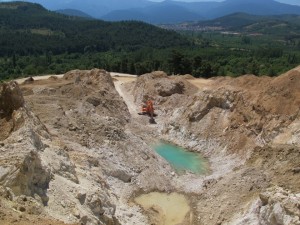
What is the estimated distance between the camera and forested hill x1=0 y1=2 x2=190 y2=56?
126312 mm

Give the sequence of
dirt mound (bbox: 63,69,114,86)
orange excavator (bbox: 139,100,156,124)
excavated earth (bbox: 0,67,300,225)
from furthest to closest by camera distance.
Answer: dirt mound (bbox: 63,69,114,86)
orange excavator (bbox: 139,100,156,124)
excavated earth (bbox: 0,67,300,225)

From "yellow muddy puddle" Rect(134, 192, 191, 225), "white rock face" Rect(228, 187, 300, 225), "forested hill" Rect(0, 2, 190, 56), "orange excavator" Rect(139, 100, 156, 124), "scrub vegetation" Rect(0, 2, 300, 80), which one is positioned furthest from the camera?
"forested hill" Rect(0, 2, 190, 56)

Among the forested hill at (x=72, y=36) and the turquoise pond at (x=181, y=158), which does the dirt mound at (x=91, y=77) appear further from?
the forested hill at (x=72, y=36)

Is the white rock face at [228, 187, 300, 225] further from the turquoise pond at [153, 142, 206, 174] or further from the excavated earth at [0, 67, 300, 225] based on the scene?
the turquoise pond at [153, 142, 206, 174]

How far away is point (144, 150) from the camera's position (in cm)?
3388

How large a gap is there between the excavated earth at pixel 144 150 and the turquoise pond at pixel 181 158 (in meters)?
0.81

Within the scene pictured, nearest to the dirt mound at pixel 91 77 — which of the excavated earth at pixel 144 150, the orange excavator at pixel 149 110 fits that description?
the excavated earth at pixel 144 150

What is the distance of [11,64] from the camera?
9762 cm

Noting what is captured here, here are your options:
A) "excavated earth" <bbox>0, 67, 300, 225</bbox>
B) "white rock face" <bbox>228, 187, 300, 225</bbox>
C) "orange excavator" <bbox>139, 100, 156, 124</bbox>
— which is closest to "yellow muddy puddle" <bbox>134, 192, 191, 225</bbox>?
"excavated earth" <bbox>0, 67, 300, 225</bbox>

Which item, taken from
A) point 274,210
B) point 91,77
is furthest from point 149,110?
point 274,210

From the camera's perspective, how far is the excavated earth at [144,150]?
66.8 feet

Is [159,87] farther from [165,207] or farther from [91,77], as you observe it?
[165,207]

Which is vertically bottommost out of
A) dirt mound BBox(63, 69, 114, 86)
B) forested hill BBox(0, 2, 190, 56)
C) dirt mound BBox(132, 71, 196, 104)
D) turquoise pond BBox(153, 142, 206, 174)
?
forested hill BBox(0, 2, 190, 56)

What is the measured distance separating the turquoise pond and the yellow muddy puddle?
4729mm
